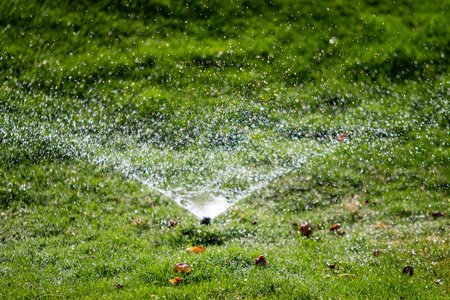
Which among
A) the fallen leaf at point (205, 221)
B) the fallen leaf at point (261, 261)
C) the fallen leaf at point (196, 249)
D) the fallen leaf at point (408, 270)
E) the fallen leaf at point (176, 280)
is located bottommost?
the fallen leaf at point (205, 221)

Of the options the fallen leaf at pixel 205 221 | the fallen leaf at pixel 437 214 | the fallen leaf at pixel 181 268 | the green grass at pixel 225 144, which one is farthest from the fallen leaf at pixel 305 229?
the fallen leaf at pixel 437 214

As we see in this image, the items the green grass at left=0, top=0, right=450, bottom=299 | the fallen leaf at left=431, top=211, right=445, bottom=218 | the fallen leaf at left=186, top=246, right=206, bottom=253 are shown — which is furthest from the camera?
the fallen leaf at left=431, top=211, right=445, bottom=218

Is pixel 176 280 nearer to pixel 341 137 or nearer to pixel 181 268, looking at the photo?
pixel 181 268

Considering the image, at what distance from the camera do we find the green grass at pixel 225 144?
12.1 feet

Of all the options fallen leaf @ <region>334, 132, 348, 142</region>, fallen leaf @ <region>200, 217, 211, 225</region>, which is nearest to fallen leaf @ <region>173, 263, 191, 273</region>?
fallen leaf @ <region>200, 217, 211, 225</region>

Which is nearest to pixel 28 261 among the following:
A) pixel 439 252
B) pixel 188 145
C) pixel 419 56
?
pixel 188 145

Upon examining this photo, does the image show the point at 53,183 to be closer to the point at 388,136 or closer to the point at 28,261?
the point at 28,261

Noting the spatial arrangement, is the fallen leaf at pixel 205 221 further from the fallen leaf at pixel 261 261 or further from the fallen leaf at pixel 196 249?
the fallen leaf at pixel 261 261

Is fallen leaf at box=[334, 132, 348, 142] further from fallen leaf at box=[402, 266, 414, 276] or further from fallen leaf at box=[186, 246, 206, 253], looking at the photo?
fallen leaf at box=[186, 246, 206, 253]

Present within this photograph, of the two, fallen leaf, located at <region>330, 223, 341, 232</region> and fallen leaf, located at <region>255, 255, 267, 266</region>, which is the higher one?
fallen leaf, located at <region>255, 255, 267, 266</region>

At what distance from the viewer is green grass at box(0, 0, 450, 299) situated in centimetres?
368

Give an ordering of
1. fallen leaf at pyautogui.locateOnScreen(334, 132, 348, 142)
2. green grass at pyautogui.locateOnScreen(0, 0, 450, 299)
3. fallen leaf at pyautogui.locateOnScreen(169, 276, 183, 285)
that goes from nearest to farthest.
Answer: fallen leaf at pyautogui.locateOnScreen(169, 276, 183, 285) → green grass at pyautogui.locateOnScreen(0, 0, 450, 299) → fallen leaf at pyautogui.locateOnScreen(334, 132, 348, 142)

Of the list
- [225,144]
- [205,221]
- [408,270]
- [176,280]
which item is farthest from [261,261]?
[225,144]

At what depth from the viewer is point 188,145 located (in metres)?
6.66
